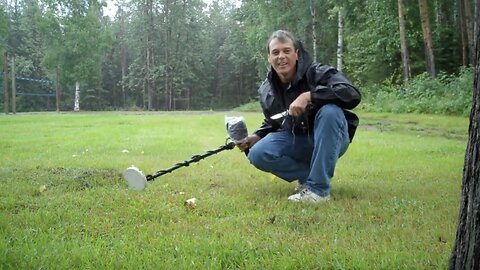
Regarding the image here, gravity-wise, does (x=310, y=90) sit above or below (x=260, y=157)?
above

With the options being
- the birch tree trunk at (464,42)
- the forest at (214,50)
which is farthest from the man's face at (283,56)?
the birch tree trunk at (464,42)

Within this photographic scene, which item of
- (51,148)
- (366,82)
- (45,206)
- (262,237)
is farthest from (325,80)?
(366,82)

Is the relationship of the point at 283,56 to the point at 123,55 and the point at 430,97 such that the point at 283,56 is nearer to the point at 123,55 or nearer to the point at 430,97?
the point at 430,97

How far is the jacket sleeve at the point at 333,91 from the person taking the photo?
3465mm

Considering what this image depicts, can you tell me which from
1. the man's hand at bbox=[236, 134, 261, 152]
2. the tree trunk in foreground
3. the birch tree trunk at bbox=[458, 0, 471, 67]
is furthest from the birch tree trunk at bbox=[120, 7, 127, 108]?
the tree trunk in foreground

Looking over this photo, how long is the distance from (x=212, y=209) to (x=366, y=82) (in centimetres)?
2358

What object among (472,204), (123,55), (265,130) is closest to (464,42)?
(265,130)

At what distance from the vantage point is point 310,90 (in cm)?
365

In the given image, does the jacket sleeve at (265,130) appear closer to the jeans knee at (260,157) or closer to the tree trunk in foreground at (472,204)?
the jeans knee at (260,157)

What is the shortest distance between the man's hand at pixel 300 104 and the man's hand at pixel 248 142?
0.68m

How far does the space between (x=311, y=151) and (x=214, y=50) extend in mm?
52516

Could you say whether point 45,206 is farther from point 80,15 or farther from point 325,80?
point 80,15

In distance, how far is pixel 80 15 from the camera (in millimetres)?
38562

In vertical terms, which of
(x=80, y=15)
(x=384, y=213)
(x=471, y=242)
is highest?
(x=80, y=15)
